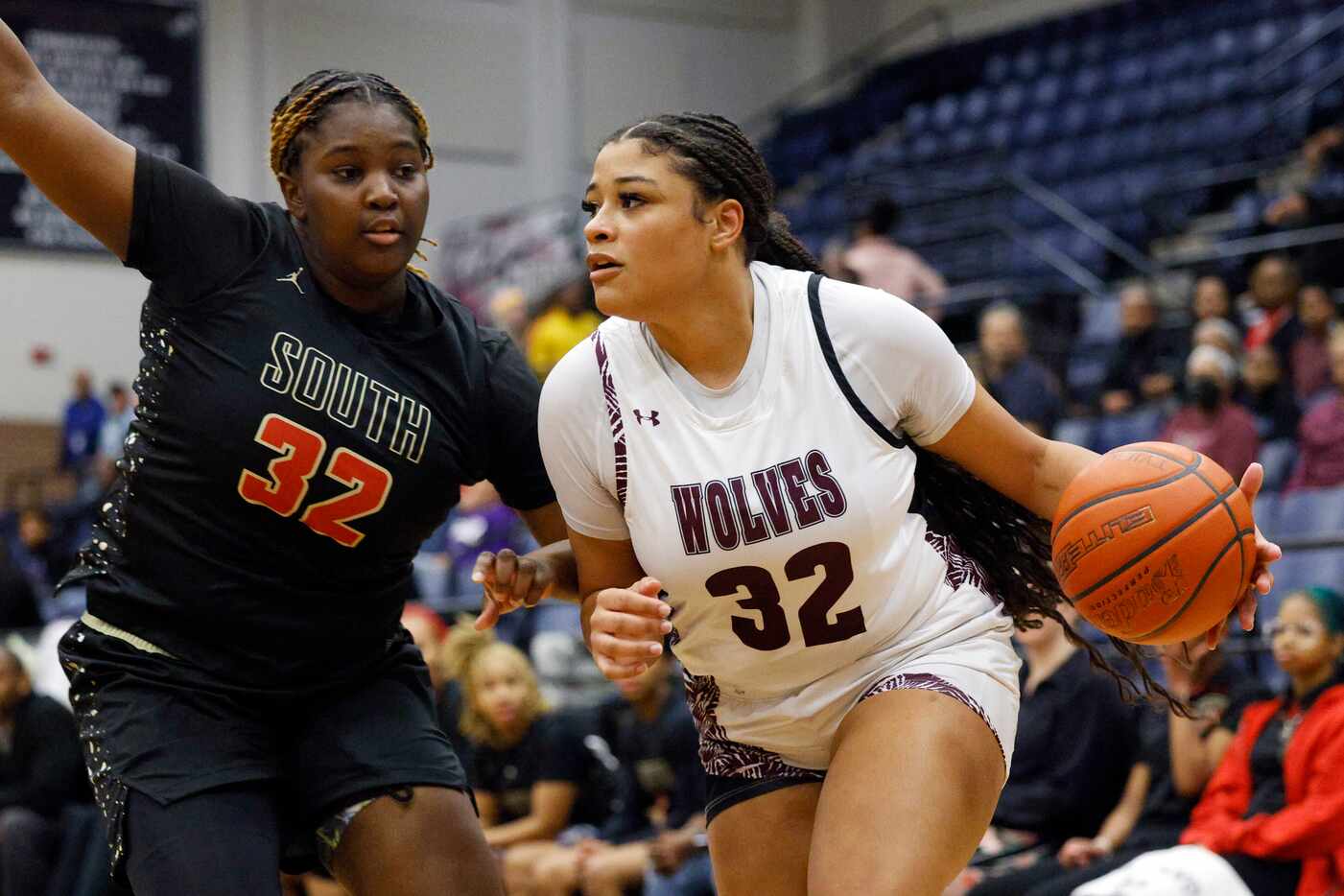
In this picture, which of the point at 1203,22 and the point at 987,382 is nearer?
the point at 987,382

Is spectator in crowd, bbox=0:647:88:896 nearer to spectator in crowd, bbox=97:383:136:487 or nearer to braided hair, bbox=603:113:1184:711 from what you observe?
braided hair, bbox=603:113:1184:711

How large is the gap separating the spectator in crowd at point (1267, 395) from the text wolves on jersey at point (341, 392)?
630cm

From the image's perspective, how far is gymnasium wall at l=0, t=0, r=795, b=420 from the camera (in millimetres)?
17031

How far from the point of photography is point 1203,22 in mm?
15141

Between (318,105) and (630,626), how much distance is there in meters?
1.20

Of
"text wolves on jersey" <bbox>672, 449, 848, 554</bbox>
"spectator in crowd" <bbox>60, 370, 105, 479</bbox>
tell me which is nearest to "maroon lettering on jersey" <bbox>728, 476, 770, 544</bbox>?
"text wolves on jersey" <bbox>672, 449, 848, 554</bbox>

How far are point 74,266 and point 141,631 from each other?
1484 cm

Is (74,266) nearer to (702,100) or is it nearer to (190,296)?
(702,100)

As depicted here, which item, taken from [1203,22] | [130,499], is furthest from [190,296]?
[1203,22]

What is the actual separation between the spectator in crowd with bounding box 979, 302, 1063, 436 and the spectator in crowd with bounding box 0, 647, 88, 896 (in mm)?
5016

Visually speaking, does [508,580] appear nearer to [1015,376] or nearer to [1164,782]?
[1164,782]

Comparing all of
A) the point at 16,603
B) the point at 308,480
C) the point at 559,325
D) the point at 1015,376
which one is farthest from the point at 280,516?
the point at 559,325

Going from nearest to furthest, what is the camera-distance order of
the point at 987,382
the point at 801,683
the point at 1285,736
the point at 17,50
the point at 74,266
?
the point at 17,50
the point at 801,683
the point at 1285,736
the point at 987,382
the point at 74,266

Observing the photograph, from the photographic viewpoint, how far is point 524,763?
286 inches
